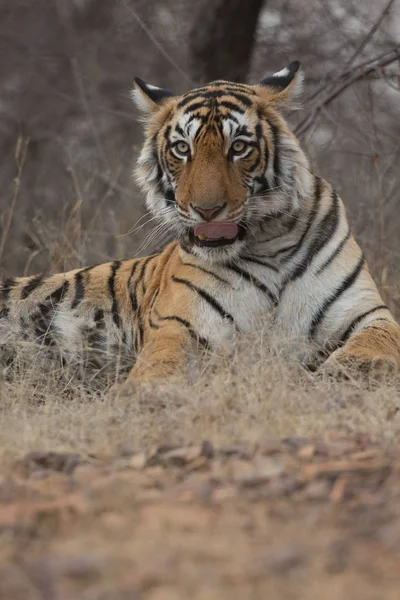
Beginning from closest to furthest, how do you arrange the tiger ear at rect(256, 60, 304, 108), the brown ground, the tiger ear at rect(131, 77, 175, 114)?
the brown ground
the tiger ear at rect(256, 60, 304, 108)
the tiger ear at rect(131, 77, 175, 114)

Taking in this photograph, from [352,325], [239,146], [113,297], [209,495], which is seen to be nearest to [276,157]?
[239,146]

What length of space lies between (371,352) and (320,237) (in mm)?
745

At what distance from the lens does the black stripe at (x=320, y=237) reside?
4.86 meters

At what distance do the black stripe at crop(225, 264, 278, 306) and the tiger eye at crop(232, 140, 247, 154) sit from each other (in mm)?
556

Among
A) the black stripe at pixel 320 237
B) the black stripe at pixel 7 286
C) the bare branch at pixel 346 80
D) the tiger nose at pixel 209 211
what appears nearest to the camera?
the tiger nose at pixel 209 211

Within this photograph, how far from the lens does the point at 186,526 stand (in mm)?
2215

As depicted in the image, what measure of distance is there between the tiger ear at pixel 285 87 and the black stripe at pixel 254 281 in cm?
86

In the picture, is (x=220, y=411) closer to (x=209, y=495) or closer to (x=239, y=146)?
(x=209, y=495)

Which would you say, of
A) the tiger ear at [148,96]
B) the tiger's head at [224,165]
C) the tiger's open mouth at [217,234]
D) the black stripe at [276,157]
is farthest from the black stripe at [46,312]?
the black stripe at [276,157]

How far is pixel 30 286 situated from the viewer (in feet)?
19.3

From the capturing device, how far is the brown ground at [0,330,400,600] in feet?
6.36

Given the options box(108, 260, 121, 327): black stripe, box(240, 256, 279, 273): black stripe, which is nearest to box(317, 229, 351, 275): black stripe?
box(240, 256, 279, 273): black stripe

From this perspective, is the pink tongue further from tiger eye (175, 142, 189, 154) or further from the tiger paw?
the tiger paw

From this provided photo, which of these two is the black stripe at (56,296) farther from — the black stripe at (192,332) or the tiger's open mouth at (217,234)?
the tiger's open mouth at (217,234)
